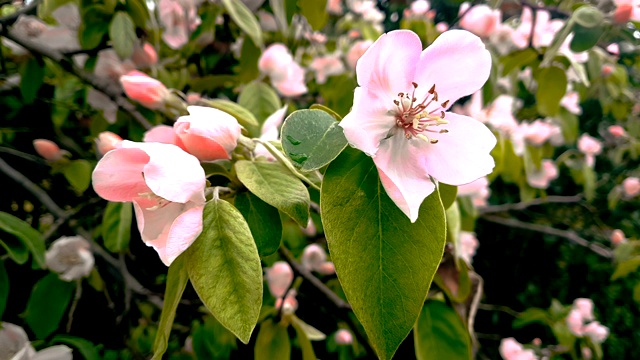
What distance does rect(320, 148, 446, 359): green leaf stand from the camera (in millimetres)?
229

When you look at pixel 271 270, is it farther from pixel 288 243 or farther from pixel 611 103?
pixel 611 103

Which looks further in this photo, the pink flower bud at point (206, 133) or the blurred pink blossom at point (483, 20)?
the blurred pink blossom at point (483, 20)

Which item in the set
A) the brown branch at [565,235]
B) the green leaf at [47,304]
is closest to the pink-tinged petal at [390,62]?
the green leaf at [47,304]

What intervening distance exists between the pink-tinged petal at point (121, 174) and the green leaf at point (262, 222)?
0.07m

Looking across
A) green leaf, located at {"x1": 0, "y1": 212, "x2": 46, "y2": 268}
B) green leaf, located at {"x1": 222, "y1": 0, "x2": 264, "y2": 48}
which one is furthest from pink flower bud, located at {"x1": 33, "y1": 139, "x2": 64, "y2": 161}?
green leaf, located at {"x1": 222, "y1": 0, "x2": 264, "y2": 48}

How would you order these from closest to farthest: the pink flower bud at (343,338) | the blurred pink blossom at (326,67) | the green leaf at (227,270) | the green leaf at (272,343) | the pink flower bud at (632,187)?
1. the green leaf at (227,270)
2. the green leaf at (272,343)
3. the pink flower bud at (343,338)
4. the blurred pink blossom at (326,67)
5. the pink flower bud at (632,187)

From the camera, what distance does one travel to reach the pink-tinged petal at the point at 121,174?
0.27 m

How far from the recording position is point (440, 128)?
0.29 meters

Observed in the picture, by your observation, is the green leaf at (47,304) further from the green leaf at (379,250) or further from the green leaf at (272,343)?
the green leaf at (379,250)

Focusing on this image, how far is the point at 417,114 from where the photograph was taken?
0.29 meters

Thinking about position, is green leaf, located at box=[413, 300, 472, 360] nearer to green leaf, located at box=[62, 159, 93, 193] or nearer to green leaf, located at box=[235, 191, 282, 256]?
green leaf, located at box=[235, 191, 282, 256]

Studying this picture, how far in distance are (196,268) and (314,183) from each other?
0.10 m

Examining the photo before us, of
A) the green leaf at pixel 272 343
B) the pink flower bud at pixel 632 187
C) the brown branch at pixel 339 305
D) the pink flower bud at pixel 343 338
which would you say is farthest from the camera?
the pink flower bud at pixel 632 187

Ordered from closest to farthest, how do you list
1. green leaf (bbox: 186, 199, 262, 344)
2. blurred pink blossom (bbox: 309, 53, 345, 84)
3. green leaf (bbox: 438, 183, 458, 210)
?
green leaf (bbox: 186, 199, 262, 344), green leaf (bbox: 438, 183, 458, 210), blurred pink blossom (bbox: 309, 53, 345, 84)
